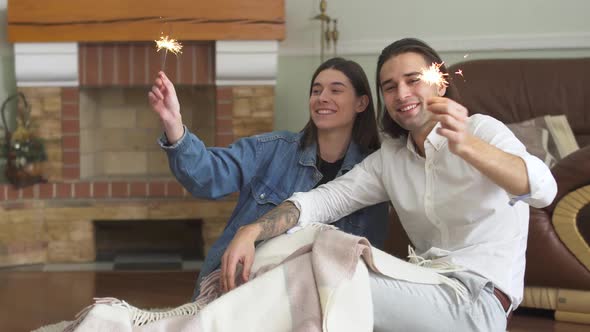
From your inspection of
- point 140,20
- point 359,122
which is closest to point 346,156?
point 359,122

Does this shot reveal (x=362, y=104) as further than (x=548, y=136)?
No

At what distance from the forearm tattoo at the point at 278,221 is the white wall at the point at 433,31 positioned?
2.27m

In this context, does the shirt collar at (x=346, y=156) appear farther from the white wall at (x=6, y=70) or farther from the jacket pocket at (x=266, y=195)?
the white wall at (x=6, y=70)

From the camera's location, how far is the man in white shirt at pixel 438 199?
58.6 inches

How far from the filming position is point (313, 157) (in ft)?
6.73

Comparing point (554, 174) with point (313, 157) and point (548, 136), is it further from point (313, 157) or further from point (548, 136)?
point (313, 157)

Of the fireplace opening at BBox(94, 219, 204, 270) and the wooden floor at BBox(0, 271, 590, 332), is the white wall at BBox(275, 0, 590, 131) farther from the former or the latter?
the wooden floor at BBox(0, 271, 590, 332)

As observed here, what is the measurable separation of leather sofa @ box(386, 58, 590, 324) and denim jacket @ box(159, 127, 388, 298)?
862 mm

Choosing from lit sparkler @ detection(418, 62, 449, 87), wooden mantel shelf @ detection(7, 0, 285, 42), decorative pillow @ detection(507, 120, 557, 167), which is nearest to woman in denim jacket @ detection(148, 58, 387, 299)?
lit sparkler @ detection(418, 62, 449, 87)

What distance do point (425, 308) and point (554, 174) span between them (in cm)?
132

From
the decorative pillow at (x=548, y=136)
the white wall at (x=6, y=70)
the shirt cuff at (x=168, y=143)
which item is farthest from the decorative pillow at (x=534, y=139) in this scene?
the white wall at (x=6, y=70)

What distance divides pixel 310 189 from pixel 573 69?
1905 millimetres

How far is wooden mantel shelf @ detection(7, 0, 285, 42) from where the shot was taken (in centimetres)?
370

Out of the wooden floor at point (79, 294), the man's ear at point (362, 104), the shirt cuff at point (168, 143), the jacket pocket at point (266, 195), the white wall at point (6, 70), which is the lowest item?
the wooden floor at point (79, 294)
